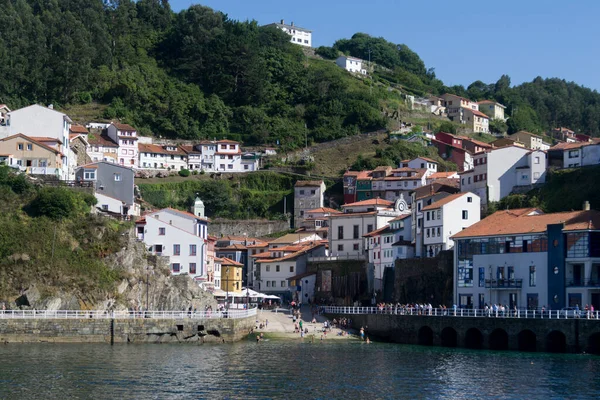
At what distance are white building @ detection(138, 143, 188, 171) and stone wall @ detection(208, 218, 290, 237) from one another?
A: 14.2 m

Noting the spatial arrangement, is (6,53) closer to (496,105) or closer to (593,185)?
(593,185)

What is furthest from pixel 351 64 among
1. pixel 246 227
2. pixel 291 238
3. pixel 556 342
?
pixel 556 342

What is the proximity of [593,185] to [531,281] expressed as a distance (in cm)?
2496

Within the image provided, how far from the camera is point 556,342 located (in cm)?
6719

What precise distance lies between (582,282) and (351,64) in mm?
124148

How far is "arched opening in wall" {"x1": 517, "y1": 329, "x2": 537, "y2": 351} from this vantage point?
68.3m

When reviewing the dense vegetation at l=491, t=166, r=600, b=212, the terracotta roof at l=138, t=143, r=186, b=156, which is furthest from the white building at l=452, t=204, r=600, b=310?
the terracotta roof at l=138, t=143, r=186, b=156

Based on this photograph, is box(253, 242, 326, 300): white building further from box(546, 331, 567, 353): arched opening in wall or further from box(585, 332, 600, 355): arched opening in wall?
box(585, 332, 600, 355): arched opening in wall

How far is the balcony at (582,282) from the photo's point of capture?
68231 mm

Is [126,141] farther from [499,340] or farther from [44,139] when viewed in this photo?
[499,340]

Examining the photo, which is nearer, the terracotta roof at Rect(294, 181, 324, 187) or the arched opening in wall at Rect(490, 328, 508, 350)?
the arched opening in wall at Rect(490, 328, 508, 350)

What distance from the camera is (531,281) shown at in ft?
237

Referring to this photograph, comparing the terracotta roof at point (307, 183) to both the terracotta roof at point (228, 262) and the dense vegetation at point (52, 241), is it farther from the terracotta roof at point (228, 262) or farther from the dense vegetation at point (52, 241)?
the dense vegetation at point (52, 241)

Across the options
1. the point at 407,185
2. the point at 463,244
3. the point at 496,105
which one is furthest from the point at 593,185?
the point at 496,105
